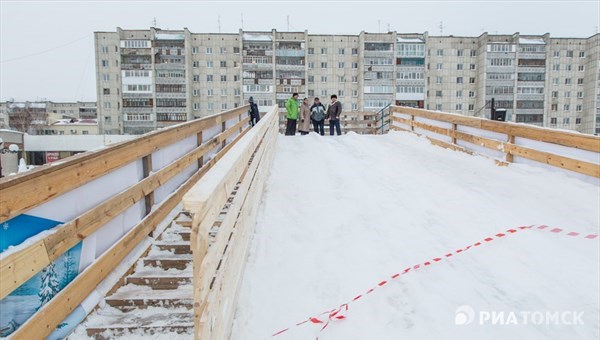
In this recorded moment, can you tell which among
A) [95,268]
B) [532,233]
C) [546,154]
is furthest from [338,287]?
[546,154]

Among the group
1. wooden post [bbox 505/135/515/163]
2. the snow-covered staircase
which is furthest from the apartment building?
the snow-covered staircase

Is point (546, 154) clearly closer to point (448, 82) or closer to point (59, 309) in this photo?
point (59, 309)

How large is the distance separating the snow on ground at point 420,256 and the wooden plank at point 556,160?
0.77 feet

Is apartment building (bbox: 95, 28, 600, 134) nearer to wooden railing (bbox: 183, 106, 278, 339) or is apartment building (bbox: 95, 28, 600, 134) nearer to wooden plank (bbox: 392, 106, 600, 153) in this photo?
wooden plank (bbox: 392, 106, 600, 153)

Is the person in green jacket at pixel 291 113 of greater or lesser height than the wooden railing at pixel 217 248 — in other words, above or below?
above

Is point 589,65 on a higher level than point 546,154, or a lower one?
higher

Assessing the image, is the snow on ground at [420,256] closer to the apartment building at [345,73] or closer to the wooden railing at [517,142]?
the wooden railing at [517,142]

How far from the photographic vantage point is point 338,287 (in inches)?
155

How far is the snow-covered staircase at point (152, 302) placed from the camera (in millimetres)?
3340

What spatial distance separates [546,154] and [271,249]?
19.9ft

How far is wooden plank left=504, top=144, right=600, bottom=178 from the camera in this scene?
6.86m

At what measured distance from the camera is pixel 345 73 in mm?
68625

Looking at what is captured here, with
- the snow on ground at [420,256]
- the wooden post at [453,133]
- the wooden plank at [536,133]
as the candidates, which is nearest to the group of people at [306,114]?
the wooden plank at [536,133]

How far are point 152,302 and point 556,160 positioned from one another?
7.36 meters
